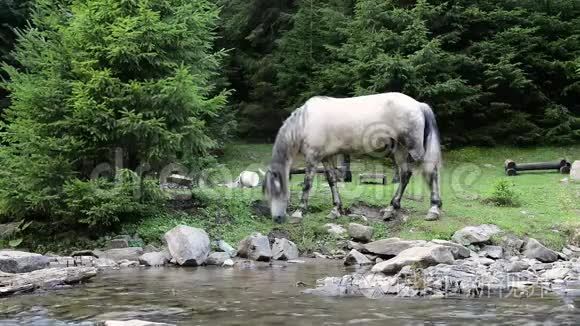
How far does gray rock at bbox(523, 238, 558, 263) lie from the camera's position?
10484 mm

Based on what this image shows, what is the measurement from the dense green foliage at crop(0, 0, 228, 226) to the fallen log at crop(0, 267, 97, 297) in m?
2.47

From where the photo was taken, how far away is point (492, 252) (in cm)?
1095

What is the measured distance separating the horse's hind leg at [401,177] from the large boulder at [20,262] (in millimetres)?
6734

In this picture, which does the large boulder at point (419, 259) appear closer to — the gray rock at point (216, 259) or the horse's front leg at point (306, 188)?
the gray rock at point (216, 259)

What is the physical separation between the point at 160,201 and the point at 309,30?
528 inches

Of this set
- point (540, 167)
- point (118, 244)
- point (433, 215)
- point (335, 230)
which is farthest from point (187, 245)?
point (540, 167)

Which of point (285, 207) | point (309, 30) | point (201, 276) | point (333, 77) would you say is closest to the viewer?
point (201, 276)

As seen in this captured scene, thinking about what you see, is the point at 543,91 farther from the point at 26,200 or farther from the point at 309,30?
the point at 26,200

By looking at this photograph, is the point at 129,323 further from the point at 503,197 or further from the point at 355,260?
Answer: the point at 503,197

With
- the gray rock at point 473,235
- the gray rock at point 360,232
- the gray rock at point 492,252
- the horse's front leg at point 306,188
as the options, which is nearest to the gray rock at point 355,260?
the gray rock at point 360,232

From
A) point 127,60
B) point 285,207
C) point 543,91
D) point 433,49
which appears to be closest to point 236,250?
point 285,207

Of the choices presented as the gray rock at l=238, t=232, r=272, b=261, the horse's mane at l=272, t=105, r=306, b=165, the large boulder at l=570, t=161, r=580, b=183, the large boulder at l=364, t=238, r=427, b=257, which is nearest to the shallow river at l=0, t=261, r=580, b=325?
the gray rock at l=238, t=232, r=272, b=261

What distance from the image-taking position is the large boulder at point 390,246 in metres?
10.6

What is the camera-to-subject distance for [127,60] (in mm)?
12055
